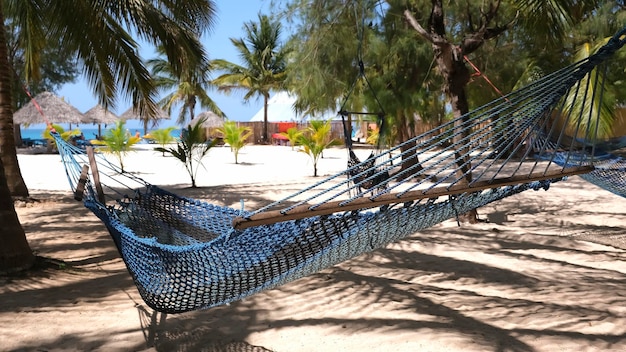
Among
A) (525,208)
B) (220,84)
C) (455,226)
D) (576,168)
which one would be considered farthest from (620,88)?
(220,84)

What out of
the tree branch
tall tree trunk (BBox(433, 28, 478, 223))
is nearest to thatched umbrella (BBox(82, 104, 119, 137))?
the tree branch

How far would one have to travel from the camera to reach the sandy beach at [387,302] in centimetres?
193

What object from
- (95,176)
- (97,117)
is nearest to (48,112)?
(97,117)

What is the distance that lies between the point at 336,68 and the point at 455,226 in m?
2.86

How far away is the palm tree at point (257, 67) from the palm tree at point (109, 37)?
14.1 m

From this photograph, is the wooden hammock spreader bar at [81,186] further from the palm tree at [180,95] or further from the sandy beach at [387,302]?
the palm tree at [180,95]

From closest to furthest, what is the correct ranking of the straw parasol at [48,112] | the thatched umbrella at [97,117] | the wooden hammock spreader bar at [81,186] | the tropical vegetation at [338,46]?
the wooden hammock spreader bar at [81,186] → the tropical vegetation at [338,46] → the straw parasol at [48,112] → the thatched umbrella at [97,117]

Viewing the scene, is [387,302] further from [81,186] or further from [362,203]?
[81,186]

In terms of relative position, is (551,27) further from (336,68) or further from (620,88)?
(620,88)

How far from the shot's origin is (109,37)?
4.71 m

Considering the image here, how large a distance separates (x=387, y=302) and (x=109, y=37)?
3644 mm

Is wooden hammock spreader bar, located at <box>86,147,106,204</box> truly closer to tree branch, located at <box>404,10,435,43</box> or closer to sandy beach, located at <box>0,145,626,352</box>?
sandy beach, located at <box>0,145,626,352</box>

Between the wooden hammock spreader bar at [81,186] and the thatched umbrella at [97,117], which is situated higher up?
the thatched umbrella at [97,117]

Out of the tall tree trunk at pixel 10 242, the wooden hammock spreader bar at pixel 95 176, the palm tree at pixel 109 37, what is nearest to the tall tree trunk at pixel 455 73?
the palm tree at pixel 109 37
